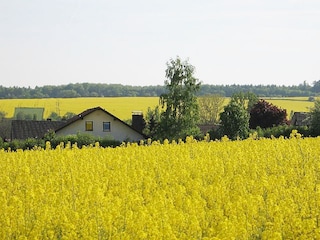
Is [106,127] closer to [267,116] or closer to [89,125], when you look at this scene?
[89,125]

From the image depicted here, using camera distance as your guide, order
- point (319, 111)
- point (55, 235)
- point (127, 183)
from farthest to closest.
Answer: point (319, 111)
point (127, 183)
point (55, 235)

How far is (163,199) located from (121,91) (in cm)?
14263

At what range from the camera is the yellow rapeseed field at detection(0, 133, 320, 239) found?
28.4ft

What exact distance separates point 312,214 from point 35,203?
4188 mm

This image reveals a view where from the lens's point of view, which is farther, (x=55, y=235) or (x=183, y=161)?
(x=183, y=161)

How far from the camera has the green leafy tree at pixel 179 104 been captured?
4534 cm

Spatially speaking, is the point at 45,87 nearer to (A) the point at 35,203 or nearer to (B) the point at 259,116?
(B) the point at 259,116

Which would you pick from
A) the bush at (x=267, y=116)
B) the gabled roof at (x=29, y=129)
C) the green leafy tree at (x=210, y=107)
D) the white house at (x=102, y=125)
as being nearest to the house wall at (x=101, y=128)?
the white house at (x=102, y=125)

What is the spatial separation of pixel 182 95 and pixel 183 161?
→ 30917 millimetres

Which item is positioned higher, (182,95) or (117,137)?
(182,95)

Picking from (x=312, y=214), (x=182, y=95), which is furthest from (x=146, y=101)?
(x=312, y=214)

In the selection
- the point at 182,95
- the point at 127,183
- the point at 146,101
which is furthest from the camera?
the point at 146,101

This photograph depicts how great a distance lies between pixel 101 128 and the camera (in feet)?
170

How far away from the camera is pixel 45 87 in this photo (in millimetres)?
148500
